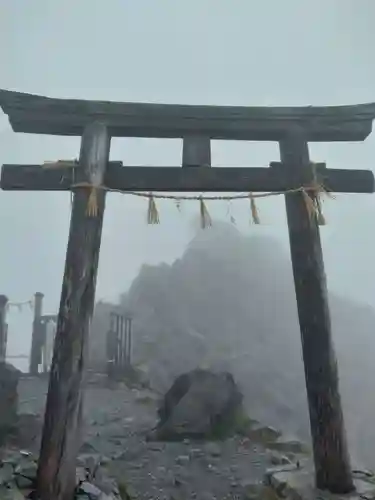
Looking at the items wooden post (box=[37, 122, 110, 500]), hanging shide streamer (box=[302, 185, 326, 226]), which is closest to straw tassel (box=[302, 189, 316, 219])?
hanging shide streamer (box=[302, 185, 326, 226])

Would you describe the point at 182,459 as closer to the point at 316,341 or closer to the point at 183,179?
the point at 316,341

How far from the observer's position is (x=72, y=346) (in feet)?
5.48

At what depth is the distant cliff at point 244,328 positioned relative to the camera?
229 centimetres

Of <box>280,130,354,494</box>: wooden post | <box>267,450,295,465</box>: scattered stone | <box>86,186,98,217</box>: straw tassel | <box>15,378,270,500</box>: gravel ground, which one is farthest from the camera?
<box>267,450,295,465</box>: scattered stone

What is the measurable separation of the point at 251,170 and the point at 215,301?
2.63 feet

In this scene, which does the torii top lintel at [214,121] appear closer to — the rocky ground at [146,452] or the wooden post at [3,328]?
the wooden post at [3,328]

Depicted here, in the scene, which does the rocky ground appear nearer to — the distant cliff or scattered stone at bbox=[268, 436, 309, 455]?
scattered stone at bbox=[268, 436, 309, 455]

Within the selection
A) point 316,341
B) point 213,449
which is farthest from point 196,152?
point 213,449

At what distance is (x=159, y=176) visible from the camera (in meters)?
1.95

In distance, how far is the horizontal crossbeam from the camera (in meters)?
1.91

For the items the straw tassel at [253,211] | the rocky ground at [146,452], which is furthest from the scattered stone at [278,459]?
the straw tassel at [253,211]

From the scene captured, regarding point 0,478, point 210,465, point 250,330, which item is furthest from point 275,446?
point 0,478

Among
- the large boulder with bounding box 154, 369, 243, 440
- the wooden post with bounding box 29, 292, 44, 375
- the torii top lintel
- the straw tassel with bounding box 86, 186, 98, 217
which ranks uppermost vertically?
the torii top lintel

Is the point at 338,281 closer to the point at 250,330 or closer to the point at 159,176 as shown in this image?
the point at 250,330
